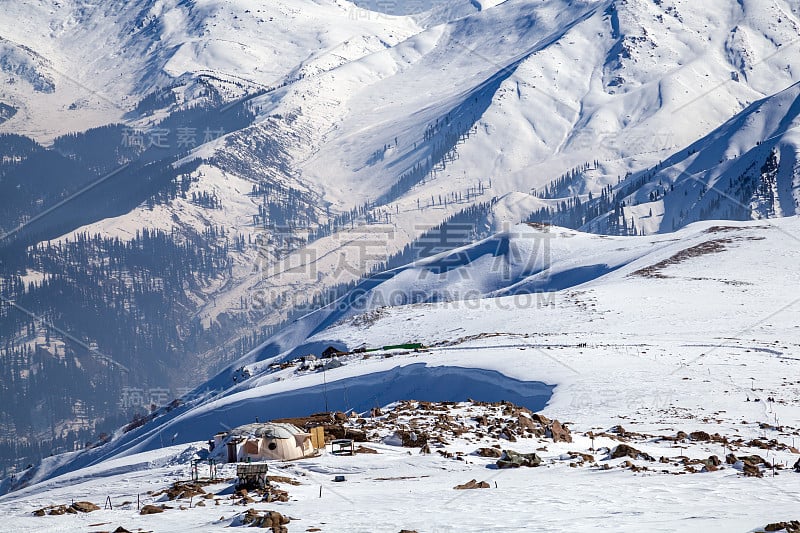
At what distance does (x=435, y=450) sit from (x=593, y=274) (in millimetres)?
82978

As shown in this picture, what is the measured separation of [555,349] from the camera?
59031 millimetres

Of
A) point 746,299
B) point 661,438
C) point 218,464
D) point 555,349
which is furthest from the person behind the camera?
point 746,299

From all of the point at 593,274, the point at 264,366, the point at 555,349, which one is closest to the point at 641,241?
the point at 593,274

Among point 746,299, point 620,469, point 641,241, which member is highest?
point 641,241

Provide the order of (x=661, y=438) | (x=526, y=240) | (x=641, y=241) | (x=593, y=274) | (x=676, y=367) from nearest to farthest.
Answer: (x=661, y=438)
(x=676, y=367)
(x=593, y=274)
(x=641, y=241)
(x=526, y=240)

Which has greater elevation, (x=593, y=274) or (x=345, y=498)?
(x=593, y=274)

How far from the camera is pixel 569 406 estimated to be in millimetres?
44031

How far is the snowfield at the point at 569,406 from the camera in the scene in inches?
962

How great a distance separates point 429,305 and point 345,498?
2822 inches

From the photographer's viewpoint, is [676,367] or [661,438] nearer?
[661,438]

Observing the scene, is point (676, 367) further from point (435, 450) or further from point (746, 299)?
point (746, 299)

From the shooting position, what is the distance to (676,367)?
5047 centimetres

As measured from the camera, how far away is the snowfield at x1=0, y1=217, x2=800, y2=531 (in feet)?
80.2

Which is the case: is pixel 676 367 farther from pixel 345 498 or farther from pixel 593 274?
pixel 593 274
